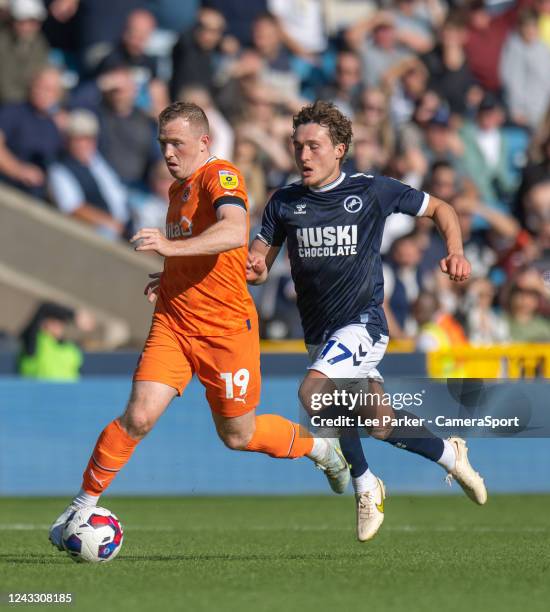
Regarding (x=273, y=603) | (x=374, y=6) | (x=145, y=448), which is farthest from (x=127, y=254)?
(x=273, y=603)

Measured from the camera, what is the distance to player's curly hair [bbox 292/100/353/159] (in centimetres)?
823

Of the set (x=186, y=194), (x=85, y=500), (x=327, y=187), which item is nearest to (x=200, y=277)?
(x=186, y=194)

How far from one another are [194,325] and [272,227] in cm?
75

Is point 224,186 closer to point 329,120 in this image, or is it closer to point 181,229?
point 181,229

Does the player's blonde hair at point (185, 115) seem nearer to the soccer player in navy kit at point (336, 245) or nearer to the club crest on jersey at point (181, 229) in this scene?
the club crest on jersey at point (181, 229)

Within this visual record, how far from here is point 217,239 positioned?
24.4 feet

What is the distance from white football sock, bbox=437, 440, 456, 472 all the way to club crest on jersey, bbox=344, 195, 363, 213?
1381mm

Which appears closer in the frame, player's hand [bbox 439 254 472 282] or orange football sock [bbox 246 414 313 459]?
player's hand [bbox 439 254 472 282]

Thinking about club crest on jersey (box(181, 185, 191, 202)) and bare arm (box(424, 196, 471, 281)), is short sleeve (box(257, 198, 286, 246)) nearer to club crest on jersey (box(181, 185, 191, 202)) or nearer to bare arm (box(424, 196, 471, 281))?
club crest on jersey (box(181, 185, 191, 202))

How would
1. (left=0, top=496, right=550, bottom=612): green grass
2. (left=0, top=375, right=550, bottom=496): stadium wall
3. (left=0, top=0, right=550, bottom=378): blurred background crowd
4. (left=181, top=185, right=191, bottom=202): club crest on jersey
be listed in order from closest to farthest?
(left=0, top=496, right=550, bottom=612): green grass → (left=181, top=185, right=191, bottom=202): club crest on jersey → (left=0, top=375, right=550, bottom=496): stadium wall → (left=0, top=0, right=550, bottom=378): blurred background crowd

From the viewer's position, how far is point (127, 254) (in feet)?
50.1

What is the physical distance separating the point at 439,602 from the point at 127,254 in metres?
9.41

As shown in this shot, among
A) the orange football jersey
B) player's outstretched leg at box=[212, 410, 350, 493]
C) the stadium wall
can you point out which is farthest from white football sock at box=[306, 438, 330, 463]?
the stadium wall

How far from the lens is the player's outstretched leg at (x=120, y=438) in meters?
7.69
